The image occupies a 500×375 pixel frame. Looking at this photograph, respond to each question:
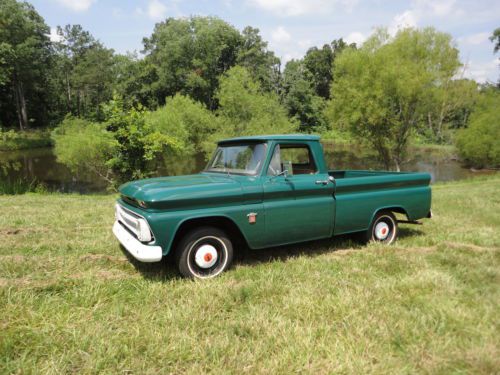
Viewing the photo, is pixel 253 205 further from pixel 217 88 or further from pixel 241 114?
pixel 217 88

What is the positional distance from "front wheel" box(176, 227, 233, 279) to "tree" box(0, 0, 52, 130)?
181ft

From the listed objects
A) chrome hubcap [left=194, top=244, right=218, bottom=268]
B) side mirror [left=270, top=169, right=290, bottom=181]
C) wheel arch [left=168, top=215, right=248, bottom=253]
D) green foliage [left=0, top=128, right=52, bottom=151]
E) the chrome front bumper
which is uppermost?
→ green foliage [left=0, top=128, right=52, bottom=151]

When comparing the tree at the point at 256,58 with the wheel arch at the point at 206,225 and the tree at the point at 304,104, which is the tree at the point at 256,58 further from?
the wheel arch at the point at 206,225

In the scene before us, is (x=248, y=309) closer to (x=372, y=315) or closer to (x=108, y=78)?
(x=372, y=315)

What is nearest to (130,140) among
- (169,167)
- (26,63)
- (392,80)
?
(169,167)

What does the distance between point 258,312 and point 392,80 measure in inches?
915

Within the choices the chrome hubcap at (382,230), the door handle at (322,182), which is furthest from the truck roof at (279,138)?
the chrome hubcap at (382,230)

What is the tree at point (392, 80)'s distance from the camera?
75.7 ft

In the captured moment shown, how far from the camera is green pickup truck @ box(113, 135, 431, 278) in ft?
14.0

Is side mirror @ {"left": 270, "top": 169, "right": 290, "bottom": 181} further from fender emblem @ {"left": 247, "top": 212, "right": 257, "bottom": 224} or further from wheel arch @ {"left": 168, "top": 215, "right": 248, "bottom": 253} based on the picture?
wheel arch @ {"left": 168, "top": 215, "right": 248, "bottom": 253}

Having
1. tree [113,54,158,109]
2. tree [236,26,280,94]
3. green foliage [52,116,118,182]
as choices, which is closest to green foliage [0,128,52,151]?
tree [113,54,158,109]

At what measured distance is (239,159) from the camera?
5.30m

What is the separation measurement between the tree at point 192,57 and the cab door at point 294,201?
5168cm

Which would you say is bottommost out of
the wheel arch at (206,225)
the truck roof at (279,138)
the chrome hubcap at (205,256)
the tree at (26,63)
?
the chrome hubcap at (205,256)
